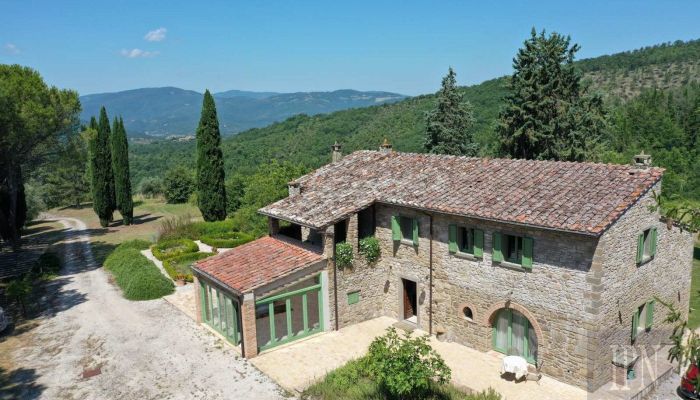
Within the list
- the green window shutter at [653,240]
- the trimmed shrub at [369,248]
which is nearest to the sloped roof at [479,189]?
the trimmed shrub at [369,248]

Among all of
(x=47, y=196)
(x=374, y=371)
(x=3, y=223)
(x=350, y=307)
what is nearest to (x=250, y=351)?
(x=350, y=307)

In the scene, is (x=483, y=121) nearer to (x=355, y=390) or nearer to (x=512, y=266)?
(x=512, y=266)

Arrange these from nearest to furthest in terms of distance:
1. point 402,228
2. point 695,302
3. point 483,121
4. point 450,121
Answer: point 402,228 < point 695,302 < point 450,121 < point 483,121

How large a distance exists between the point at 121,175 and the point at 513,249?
3891 cm

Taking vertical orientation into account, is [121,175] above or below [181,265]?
above

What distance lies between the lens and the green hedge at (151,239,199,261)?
104 ft

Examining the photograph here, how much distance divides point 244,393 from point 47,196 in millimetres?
60859

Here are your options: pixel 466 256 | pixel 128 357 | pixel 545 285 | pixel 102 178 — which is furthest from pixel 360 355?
pixel 102 178

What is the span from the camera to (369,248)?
1975cm

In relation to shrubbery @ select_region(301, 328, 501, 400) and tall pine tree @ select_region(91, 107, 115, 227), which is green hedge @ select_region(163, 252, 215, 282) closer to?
shrubbery @ select_region(301, 328, 501, 400)

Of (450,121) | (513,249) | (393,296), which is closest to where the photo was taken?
(513,249)

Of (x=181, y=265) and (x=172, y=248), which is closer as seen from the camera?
(x=181, y=265)

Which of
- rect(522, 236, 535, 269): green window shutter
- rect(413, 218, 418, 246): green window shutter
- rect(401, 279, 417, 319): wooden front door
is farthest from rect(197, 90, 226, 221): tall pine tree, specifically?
rect(522, 236, 535, 269): green window shutter

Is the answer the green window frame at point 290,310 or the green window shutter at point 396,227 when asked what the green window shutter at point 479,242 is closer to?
the green window shutter at point 396,227
